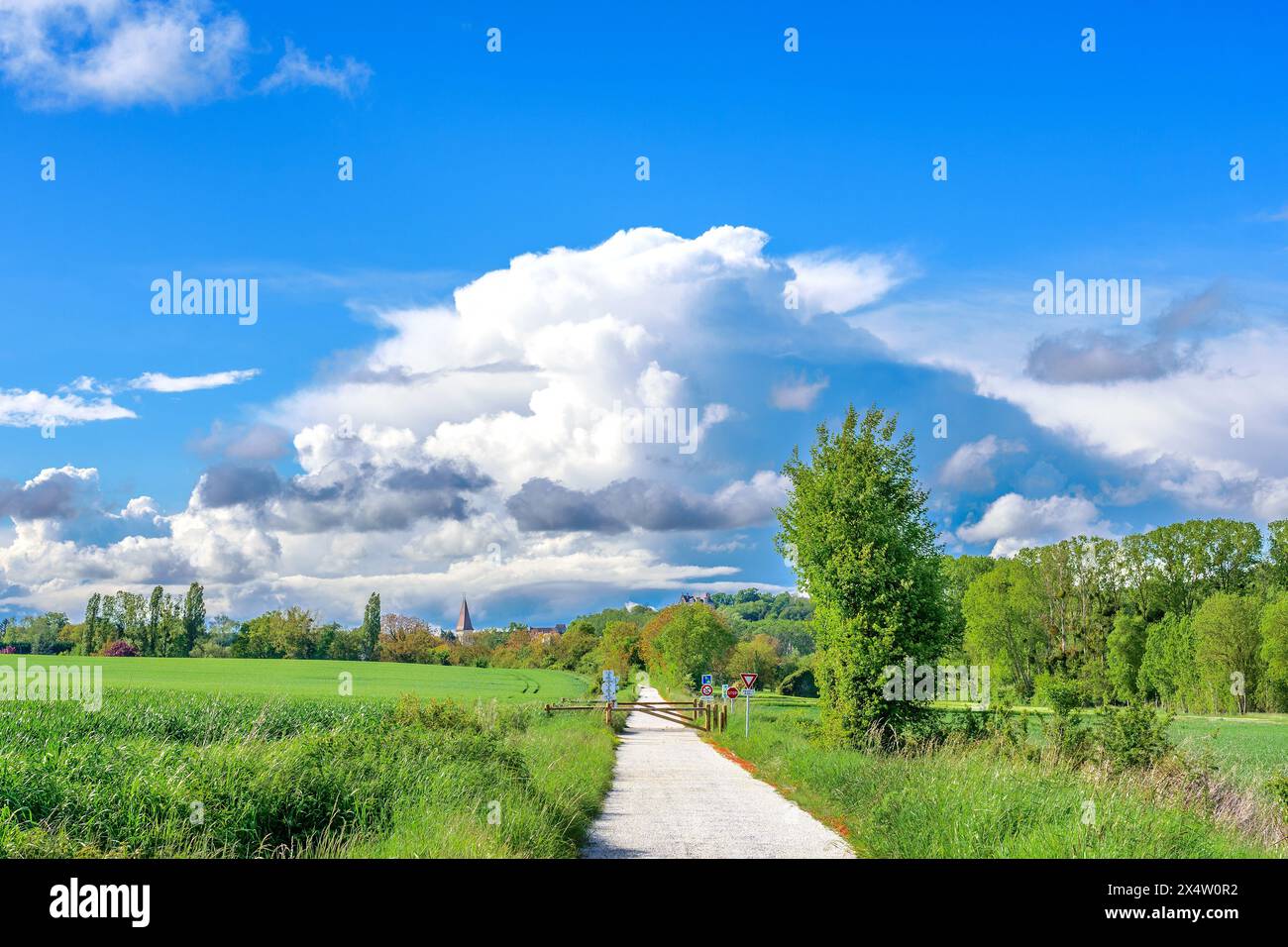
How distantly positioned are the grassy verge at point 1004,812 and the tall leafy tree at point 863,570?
13.8 ft

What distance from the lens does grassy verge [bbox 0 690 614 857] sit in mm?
9711

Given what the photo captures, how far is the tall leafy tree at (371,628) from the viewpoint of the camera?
394 ft

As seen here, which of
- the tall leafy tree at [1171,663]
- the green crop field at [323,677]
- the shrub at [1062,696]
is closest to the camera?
the shrub at [1062,696]

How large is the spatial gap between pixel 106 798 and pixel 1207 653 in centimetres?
6736

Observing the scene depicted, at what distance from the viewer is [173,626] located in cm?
9688

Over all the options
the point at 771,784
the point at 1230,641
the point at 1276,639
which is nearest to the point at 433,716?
the point at 771,784

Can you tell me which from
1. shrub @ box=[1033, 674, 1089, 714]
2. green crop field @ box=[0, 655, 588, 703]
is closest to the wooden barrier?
green crop field @ box=[0, 655, 588, 703]

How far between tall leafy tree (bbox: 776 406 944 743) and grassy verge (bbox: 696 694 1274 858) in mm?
4214

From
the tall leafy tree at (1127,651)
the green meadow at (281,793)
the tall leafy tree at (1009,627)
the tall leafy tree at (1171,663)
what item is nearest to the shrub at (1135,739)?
the green meadow at (281,793)

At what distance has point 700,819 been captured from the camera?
15.0 metres

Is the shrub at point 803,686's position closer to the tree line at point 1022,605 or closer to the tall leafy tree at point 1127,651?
the tree line at point 1022,605

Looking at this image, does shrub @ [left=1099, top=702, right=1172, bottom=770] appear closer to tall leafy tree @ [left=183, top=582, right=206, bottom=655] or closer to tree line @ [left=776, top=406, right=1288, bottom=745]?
tree line @ [left=776, top=406, right=1288, bottom=745]
